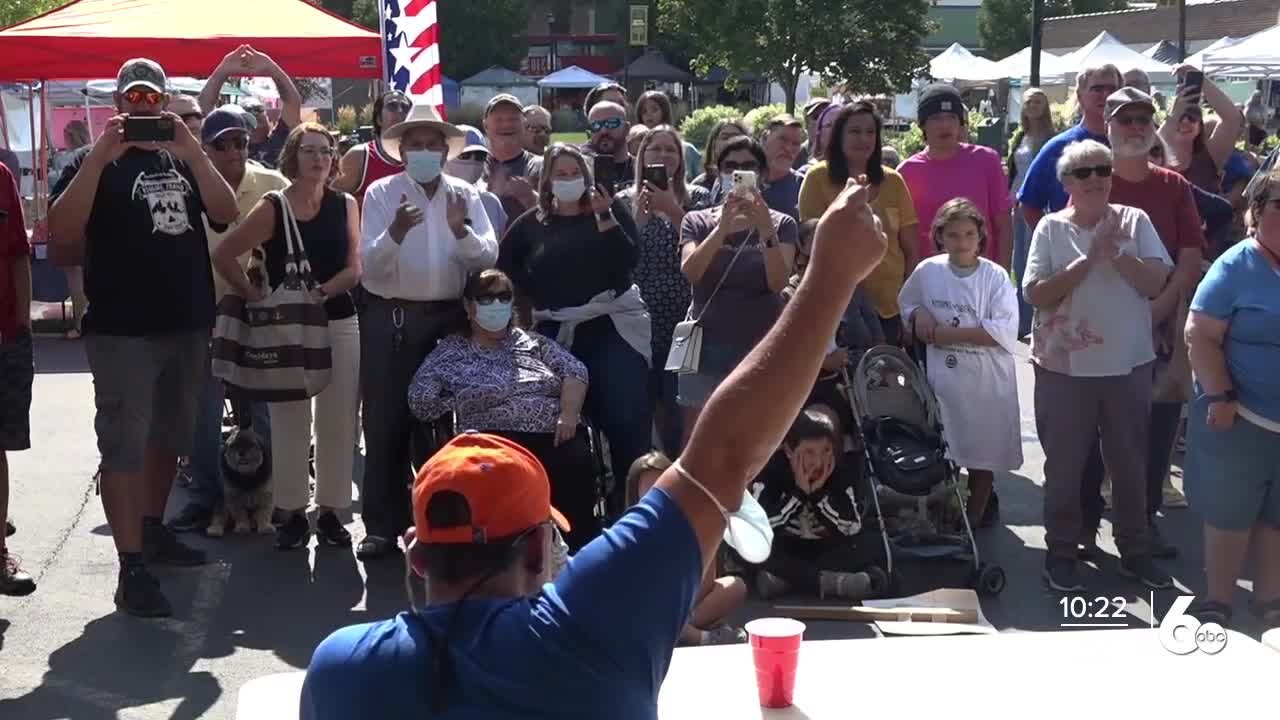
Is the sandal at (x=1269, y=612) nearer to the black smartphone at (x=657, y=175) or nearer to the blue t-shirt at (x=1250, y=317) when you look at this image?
the blue t-shirt at (x=1250, y=317)

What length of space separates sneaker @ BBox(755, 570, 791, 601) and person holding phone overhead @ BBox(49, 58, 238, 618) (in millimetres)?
2355

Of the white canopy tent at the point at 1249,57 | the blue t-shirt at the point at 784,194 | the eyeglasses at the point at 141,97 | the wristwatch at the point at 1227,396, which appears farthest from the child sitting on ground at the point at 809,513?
the white canopy tent at the point at 1249,57

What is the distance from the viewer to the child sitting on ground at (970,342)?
22.0ft

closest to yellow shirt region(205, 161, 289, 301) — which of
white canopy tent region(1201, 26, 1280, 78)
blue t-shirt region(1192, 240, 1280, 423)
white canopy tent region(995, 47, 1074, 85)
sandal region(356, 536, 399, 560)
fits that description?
sandal region(356, 536, 399, 560)

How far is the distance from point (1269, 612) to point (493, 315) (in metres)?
3.25

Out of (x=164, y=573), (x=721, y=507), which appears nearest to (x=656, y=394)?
(x=164, y=573)

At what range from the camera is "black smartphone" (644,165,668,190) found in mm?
6961

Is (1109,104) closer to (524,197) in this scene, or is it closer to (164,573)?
(524,197)

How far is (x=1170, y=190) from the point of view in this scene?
6.57 meters

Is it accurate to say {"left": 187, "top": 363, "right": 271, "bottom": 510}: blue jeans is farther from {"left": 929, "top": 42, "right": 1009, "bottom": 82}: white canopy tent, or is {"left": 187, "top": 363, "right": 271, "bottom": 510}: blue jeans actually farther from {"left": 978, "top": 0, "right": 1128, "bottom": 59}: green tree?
{"left": 978, "top": 0, "right": 1128, "bottom": 59}: green tree

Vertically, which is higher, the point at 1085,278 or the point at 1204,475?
the point at 1085,278

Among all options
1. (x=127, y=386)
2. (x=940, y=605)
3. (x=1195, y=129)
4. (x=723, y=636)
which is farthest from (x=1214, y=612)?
(x=127, y=386)

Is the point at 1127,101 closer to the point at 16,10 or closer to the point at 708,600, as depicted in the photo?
the point at 708,600

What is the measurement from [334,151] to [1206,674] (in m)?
4.72
